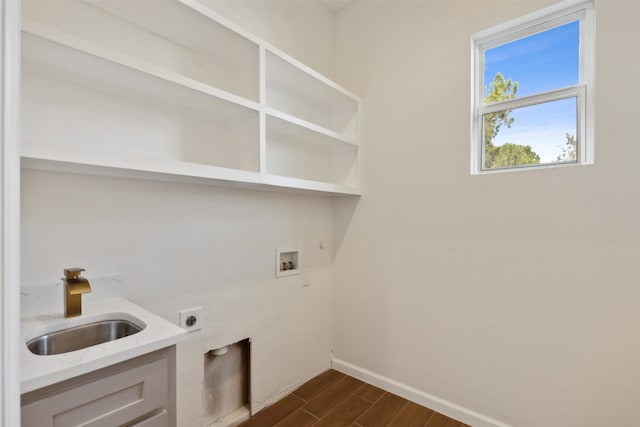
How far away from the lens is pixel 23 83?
1.15 m

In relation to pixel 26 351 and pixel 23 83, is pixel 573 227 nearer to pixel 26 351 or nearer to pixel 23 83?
pixel 26 351

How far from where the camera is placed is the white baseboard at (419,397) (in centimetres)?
185

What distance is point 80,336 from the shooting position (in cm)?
116

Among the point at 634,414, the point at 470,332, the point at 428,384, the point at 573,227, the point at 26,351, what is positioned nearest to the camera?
the point at 26,351

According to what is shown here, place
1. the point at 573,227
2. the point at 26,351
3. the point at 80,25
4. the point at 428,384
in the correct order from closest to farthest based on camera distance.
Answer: the point at 26,351 → the point at 80,25 → the point at 573,227 → the point at 428,384

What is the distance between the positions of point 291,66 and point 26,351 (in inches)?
69.5

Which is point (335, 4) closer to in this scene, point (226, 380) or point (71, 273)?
point (71, 273)

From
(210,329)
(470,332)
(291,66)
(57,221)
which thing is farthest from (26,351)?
(470,332)

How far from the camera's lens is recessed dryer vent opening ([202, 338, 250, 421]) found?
1.79 meters

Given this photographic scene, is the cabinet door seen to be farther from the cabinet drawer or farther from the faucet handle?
the faucet handle

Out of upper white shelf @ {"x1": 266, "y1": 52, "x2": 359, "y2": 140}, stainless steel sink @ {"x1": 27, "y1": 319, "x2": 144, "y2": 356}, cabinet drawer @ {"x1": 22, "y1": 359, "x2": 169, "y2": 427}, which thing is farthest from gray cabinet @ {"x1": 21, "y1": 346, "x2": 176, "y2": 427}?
upper white shelf @ {"x1": 266, "y1": 52, "x2": 359, "y2": 140}

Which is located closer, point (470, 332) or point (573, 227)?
point (573, 227)

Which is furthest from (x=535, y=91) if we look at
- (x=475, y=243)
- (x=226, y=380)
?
(x=226, y=380)

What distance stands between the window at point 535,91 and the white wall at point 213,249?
48.6 inches
